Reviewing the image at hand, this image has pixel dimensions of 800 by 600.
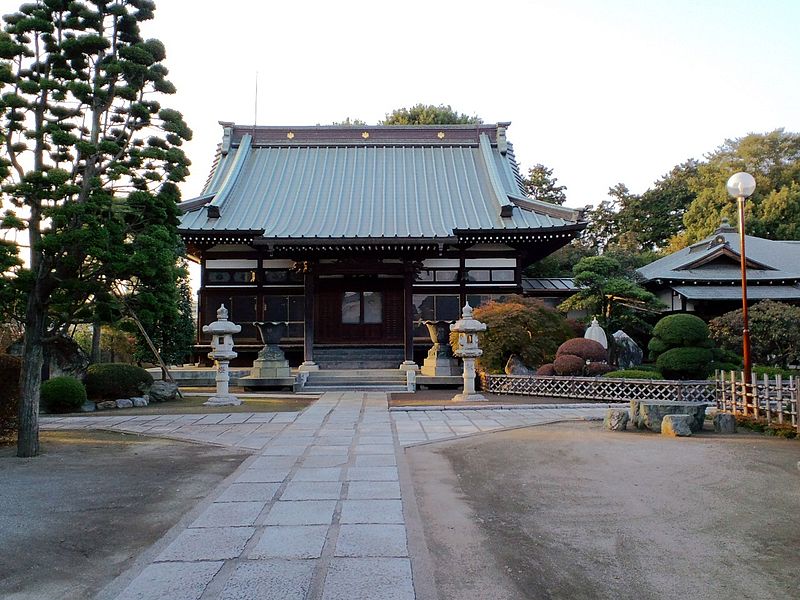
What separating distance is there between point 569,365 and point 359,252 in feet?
25.2

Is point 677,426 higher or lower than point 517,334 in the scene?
lower

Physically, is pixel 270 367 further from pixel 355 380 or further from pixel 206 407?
pixel 206 407

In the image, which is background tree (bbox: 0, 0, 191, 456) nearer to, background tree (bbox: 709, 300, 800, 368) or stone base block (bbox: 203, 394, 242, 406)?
stone base block (bbox: 203, 394, 242, 406)

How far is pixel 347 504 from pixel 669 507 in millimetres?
2835

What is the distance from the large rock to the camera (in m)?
13.6

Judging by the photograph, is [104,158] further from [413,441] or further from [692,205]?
[692,205]

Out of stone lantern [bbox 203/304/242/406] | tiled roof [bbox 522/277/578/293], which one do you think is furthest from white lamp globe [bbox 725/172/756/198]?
stone lantern [bbox 203/304/242/406]

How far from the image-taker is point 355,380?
16359 millimetres

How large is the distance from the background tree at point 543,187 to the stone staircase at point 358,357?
19.5 m

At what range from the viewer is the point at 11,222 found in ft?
22.4

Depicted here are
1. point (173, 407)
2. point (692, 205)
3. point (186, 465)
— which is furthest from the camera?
point (692, 205)

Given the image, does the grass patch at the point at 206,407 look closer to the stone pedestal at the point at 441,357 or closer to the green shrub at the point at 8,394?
the green shrub at the point at 8,394

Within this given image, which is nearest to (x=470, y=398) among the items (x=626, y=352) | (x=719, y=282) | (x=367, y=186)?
(x=626, y=352)

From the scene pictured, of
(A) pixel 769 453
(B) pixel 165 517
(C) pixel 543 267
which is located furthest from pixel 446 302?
(B) pixel 165 517
